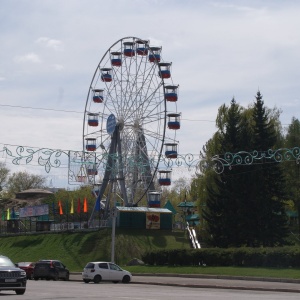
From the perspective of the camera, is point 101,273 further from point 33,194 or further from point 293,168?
point 33,194

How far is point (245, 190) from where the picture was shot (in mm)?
67188

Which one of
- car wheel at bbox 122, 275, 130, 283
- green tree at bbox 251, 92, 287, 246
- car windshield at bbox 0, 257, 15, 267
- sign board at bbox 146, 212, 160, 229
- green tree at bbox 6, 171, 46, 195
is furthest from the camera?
green tree at bbox 6, 171, 46, 195

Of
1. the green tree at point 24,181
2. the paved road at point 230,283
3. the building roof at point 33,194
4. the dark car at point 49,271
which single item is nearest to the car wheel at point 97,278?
the paved road at point 230,283

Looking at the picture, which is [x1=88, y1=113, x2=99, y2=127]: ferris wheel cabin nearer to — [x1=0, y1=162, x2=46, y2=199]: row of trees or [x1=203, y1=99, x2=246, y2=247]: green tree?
[x1=203, y1=99, x2=246, y2=247]: green tree

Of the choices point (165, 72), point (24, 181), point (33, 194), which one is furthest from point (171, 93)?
point (24, 181)

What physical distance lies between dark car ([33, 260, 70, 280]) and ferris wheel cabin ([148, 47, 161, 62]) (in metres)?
26.2

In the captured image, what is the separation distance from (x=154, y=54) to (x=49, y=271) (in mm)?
27446

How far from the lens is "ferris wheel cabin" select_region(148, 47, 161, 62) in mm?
68062

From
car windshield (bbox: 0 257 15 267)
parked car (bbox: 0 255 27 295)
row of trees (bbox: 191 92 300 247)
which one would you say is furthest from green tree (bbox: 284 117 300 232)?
parked car (bbox: 0 255 27 295)

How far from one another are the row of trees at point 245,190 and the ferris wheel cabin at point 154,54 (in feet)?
28.0

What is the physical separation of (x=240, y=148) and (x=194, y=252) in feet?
56.0

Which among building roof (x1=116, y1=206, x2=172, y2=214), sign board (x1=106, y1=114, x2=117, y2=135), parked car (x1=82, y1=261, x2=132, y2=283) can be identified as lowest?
parked car (x1=82, y1=261, x2=132, y2=283)

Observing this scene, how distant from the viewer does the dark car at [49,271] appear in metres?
47.3

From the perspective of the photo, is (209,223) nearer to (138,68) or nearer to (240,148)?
(240,148)
